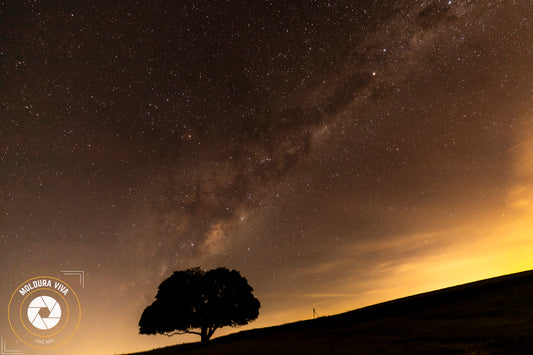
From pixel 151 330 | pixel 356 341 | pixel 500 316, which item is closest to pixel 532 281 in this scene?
pixel 500 316

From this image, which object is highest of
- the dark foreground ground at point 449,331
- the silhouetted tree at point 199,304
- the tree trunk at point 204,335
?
the silhouetted tree at point 199,304

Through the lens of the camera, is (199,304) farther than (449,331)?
Yes

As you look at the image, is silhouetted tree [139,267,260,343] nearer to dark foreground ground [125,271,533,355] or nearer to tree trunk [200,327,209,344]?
tree trunk [200,327,209,344]

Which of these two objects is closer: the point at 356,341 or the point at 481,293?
the point at 356,341

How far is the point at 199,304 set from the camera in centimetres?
4162

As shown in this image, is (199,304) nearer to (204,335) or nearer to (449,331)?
(204,335)

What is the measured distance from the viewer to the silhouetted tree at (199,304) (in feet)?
133

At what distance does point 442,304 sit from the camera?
39.3m

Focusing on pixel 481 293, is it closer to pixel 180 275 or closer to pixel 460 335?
pixel 460 335

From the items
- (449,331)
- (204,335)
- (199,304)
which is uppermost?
(199,304)

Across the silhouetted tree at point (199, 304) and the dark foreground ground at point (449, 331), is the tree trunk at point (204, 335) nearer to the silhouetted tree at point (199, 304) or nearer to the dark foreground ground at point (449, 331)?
the silhouetted tree at point (199, 304)

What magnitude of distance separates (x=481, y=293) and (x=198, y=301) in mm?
33303

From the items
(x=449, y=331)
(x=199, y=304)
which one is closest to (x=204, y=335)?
(x=199, y=304)

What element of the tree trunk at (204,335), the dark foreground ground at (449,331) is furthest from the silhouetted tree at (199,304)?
the dark foreground ground at (449,331)
